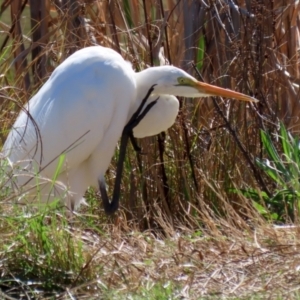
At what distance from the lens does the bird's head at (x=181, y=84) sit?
4.00 m

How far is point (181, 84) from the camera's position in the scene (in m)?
4.09

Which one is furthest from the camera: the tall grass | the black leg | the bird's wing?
the tall grass

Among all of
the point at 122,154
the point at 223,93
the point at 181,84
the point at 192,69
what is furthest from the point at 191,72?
the point at 122,154

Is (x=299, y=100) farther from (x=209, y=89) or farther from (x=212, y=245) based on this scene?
(x=212, y=245)

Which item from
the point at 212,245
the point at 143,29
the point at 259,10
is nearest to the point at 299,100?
the point at 259,10

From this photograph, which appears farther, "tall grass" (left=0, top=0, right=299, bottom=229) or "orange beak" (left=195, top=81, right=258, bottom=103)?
"tall grass" (left=0, top=0, right=299, bottom=229)

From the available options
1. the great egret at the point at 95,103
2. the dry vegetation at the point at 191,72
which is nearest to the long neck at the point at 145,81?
the great egret at the point at 95,103

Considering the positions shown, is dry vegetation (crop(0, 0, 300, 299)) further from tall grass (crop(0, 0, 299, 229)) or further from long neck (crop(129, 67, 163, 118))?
long neck (crop(129, 67, 163, 118))

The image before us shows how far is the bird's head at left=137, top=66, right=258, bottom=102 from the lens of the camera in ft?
13.1

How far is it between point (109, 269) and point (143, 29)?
2201mm

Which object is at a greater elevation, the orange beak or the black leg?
the orange beak

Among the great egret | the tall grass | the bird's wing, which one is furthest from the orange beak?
the bird's wing

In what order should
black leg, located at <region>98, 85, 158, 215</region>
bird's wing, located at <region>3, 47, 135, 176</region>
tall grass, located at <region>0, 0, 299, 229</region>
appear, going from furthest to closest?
1. tall grass, located at <region>0, 0, 299, 229</region>
2. black leg, located at <region>98, 85, 158, 215</region>
3. bird's wing, located at <region>3, 47, 135, 176</region>

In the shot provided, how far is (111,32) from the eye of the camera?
4555 millimetres
